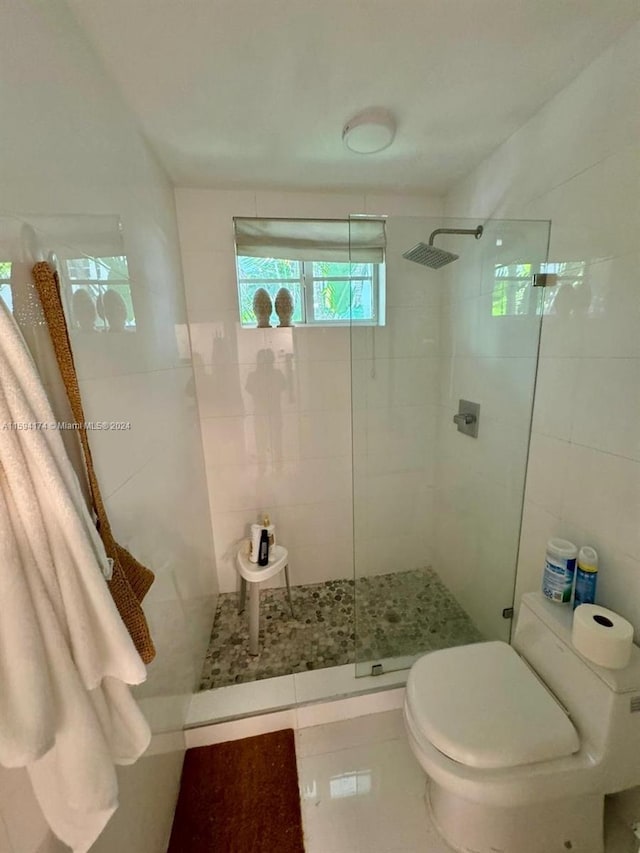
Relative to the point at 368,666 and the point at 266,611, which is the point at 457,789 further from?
the point at 266,611

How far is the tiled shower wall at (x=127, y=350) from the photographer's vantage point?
0.60 metres

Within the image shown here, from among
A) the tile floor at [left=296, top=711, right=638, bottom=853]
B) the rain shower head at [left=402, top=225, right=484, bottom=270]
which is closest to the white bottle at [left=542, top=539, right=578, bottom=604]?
the tile floor at [left=296, top=711, right=638, bottom=853]

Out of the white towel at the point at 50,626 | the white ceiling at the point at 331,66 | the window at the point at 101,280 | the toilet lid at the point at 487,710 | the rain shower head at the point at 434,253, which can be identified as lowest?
the toilet lid at the point at 487,710

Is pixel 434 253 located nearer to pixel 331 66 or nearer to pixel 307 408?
pixel 331 66

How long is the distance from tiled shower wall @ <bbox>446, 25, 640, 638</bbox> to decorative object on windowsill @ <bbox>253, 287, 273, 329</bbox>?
120 centimetres

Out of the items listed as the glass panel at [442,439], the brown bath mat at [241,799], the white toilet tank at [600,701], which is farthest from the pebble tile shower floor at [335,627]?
the white toilet tank at [600,701]

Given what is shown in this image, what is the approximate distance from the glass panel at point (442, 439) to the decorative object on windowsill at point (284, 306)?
39 cm

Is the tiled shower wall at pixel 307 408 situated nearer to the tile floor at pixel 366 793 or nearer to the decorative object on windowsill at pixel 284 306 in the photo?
the decorative object on windowsill at pixel 284 306

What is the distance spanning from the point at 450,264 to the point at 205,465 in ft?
5.64

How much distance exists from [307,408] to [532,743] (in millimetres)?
1557

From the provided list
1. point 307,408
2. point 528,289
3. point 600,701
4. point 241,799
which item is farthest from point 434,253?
point 241,799

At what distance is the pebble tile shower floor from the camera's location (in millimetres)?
1561

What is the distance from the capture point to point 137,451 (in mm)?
1004

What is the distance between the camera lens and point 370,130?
1.19m
